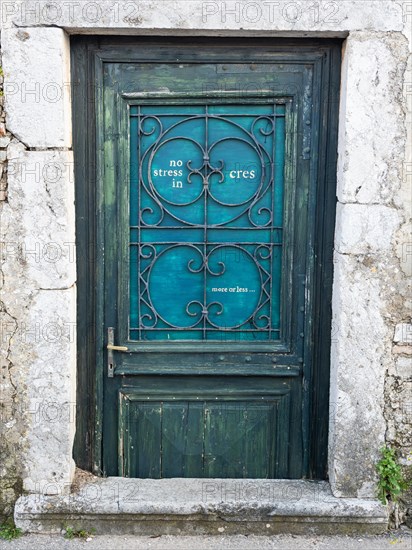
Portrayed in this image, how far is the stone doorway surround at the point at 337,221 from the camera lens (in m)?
3.31

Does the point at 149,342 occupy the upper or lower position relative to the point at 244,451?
upper

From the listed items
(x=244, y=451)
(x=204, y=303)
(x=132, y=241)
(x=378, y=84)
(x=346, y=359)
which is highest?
(x=378, y=84)

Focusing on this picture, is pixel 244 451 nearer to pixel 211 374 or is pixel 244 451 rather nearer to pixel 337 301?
pixel 211 374

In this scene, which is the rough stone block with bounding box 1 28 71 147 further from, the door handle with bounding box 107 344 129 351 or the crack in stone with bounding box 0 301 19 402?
the door handle with bounding box 107 344 129 351

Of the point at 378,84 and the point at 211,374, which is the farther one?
the point at 211,374

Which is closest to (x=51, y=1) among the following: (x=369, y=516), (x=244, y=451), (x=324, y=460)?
(x=244, y=451)

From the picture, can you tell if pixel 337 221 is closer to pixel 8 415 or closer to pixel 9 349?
pixel 9 349

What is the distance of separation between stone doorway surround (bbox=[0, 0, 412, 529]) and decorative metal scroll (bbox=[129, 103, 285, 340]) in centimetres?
36

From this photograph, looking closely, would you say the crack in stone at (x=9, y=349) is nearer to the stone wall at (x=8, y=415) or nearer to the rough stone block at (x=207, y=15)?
the stone wall at (x=8, y=415)

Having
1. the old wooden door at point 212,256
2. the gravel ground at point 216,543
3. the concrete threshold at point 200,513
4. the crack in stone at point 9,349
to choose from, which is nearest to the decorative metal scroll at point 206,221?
the old wooden door at point 212,256

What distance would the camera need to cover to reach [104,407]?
12.4ft

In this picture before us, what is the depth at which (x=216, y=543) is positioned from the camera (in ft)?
11.5

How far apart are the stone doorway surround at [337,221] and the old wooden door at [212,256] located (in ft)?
0.52

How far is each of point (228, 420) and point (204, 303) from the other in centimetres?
71
